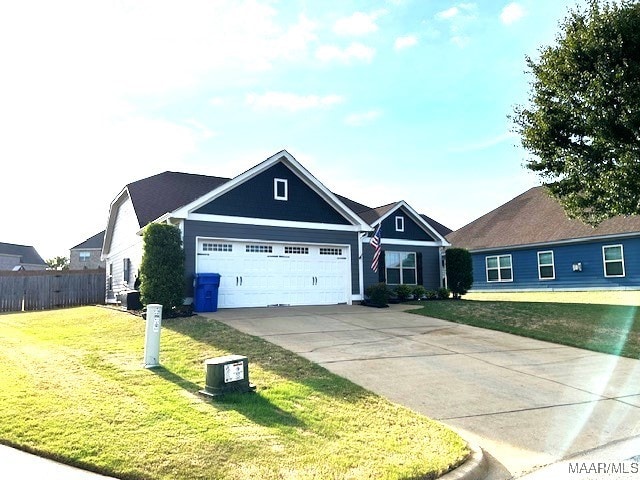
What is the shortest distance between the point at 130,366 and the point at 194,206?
25.7 feet

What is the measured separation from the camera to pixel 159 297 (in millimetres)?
13227

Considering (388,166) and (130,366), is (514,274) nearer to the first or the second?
(388,166)

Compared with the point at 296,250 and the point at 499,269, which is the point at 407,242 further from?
the point at 499,269

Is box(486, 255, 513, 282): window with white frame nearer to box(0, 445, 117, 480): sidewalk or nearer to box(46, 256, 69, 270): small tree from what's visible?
box(0, 445, 117, 480): sidewalk

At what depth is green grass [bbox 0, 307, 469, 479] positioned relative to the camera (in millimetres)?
4223

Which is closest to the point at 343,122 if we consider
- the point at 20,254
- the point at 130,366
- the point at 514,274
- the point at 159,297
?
the point at 159,297

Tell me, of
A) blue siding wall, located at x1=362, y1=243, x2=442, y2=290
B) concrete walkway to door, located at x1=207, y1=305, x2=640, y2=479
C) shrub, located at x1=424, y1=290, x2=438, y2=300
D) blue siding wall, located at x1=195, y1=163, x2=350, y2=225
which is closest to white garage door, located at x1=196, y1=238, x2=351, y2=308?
blue siding wall, located at x1=195, y1=163, x2=350, y2=225

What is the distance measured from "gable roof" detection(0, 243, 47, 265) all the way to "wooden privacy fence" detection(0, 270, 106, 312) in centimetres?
3673

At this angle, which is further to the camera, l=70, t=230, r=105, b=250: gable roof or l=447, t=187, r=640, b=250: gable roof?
l=70, t=230, r=105, b=250: gable roof

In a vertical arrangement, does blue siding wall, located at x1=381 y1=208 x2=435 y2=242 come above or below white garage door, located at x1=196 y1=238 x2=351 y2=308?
above

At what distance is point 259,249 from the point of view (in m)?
16.3

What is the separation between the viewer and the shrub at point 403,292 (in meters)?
20.2

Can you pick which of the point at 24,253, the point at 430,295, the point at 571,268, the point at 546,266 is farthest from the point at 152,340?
the point at 24,253

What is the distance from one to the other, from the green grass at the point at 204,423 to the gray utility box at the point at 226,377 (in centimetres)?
17
